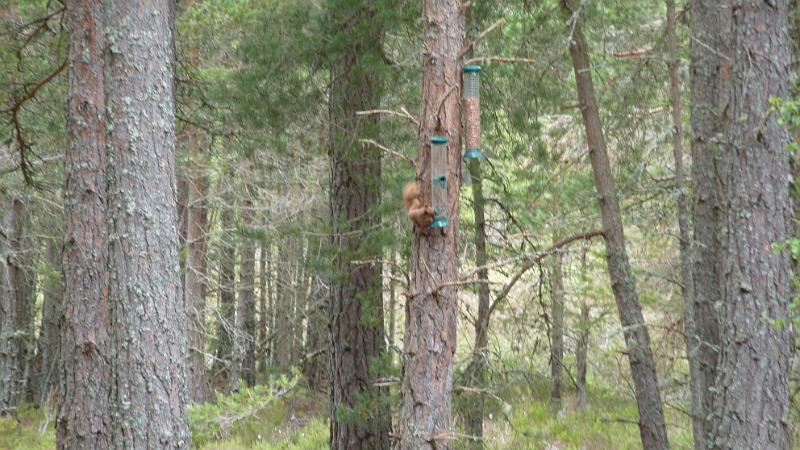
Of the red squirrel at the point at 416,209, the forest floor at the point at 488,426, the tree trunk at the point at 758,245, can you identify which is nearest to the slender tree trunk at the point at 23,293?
the forest floor at the point at 488,426

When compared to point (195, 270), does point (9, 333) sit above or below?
below

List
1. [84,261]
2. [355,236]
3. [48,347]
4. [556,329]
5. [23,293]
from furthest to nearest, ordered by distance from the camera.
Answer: [48,347]
[23,293]
[556,329]
[355,236]
[84,261]

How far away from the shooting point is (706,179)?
8.30 meters

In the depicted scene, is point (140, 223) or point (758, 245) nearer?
point (140, 223)

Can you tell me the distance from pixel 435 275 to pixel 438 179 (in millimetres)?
623

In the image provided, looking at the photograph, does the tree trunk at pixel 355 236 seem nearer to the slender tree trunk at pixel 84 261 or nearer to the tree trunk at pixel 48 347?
the slender tree trunk at pixel 84 261

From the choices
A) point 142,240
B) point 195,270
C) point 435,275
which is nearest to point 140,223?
point 142,240

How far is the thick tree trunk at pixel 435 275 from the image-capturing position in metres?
6.00

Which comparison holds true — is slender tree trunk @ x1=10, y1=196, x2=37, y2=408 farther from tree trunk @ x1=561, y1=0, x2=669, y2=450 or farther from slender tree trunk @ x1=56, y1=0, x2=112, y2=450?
tree trunk @ x1=561, y1=0, x2=669, y2=450

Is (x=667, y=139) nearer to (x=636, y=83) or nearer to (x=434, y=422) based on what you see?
(x=636, y=83)

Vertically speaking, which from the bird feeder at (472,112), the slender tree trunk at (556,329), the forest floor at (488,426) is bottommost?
the forest floor at (488,426)

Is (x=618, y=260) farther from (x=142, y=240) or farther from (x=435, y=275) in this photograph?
(x=142, y=240)

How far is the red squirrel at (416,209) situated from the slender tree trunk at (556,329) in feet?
7.59

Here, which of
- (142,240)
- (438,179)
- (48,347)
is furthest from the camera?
(48,347)
